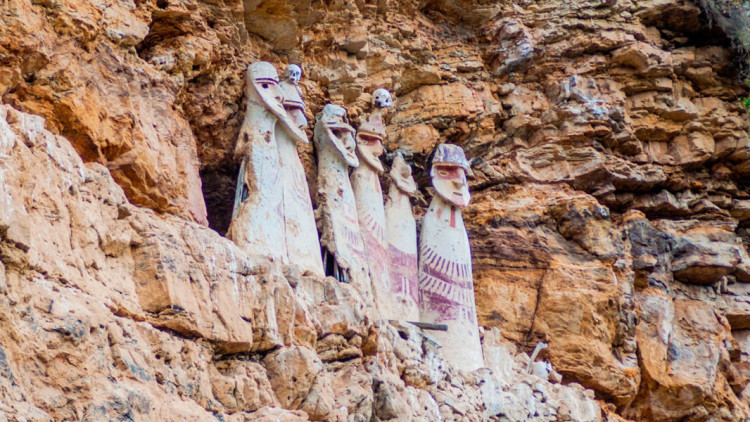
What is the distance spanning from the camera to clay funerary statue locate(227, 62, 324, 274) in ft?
20.3

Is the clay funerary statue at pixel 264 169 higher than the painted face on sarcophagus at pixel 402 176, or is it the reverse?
the clay funerary statue at pixel 264 169

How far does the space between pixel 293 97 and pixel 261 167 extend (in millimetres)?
802

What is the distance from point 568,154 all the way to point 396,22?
1912 millimetres

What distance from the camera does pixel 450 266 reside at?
25.6 feet

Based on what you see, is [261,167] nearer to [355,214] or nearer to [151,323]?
[355,214]

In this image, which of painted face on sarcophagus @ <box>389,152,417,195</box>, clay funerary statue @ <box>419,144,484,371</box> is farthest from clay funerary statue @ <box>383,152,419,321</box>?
clay funerary statue @ <box>419,144,484,371</box>

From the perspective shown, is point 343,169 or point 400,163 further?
point 400,163

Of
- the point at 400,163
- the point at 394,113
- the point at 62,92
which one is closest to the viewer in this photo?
the point at 62,92

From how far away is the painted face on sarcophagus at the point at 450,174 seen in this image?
810 centimetres

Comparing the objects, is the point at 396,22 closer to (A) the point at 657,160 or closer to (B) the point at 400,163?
(B) the point at 400,163

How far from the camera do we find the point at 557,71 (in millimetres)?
9656

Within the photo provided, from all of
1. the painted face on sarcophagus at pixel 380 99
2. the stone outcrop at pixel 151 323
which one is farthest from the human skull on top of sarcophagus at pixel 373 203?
the stone outcrop at pixel 151 323

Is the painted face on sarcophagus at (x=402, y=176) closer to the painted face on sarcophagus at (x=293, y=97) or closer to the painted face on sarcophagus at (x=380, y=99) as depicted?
the painted face on sarcophagus at (x=380, y=99)

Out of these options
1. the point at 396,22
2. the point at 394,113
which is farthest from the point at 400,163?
the point at 396,22
